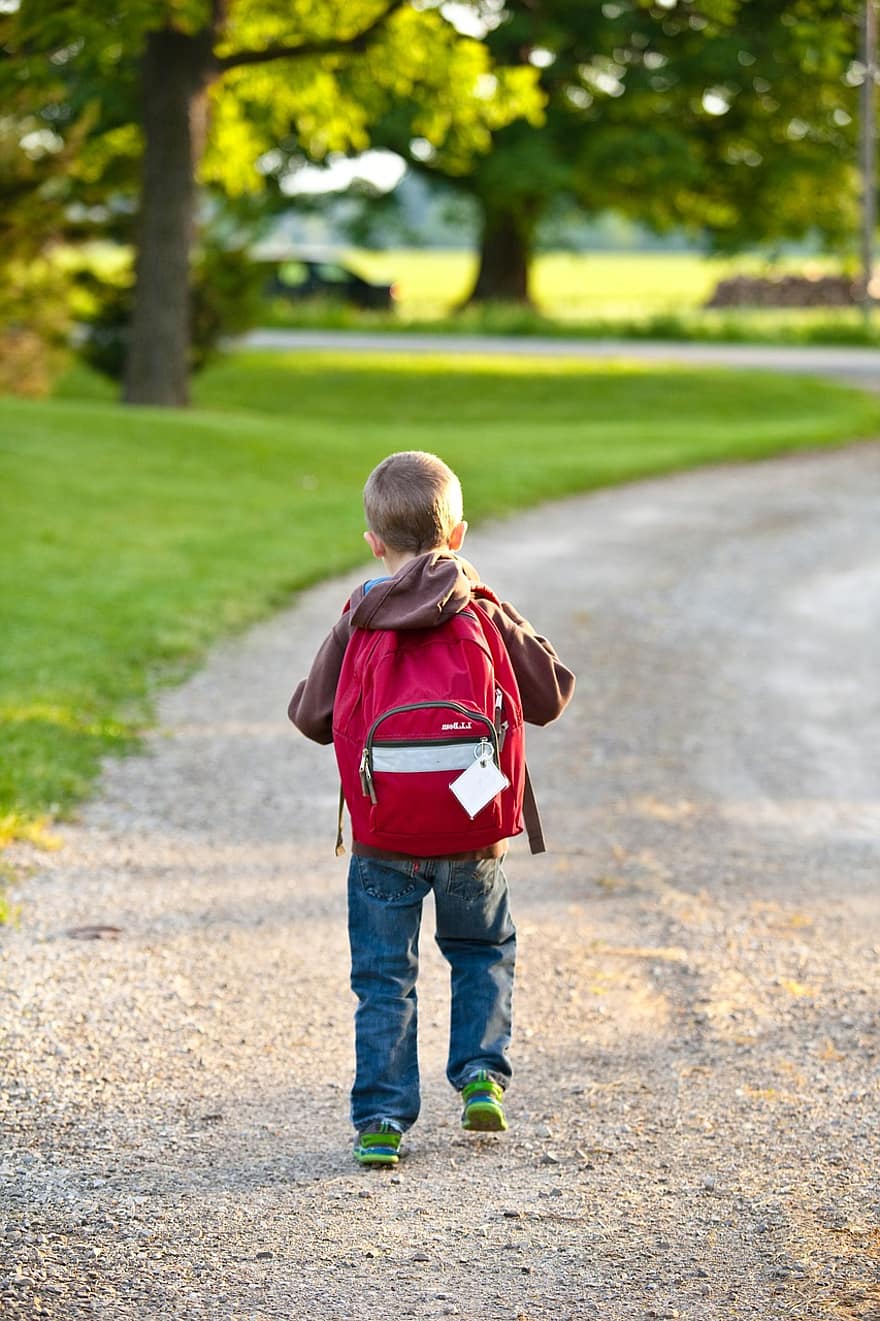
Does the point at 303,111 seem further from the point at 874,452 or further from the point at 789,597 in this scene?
the point at 789,597

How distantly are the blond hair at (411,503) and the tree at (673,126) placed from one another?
26154 mm

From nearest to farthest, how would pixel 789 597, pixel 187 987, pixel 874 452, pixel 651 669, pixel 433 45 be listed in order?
1. pixel 187 987
2. pixel 651 669
3. pixel 789 597
4. pixel 874 452
5. pixel 433 45

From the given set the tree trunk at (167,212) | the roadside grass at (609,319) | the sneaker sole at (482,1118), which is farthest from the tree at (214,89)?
the sneaker sole at (482,1118)

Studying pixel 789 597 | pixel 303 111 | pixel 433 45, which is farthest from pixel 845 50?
pixel 789 597

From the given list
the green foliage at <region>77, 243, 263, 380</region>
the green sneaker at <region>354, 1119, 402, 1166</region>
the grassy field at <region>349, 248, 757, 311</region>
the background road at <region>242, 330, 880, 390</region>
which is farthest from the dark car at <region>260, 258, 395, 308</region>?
the green sneaker at <region>354, 1119, 402, 1166</region>

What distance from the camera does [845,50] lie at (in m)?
21.9

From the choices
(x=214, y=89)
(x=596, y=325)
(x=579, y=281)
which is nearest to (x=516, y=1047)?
(x=214, y=89)

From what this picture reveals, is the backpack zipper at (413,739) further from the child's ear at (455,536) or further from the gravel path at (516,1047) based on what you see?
the gravel path at (516,1047)

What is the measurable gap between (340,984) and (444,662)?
147 centimetres

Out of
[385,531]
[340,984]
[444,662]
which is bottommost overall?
[340,984]

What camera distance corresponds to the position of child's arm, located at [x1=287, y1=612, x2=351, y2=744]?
3.69 m

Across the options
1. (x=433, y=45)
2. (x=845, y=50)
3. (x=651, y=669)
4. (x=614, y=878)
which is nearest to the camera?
(x=614, y=878)

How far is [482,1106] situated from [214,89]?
19.1 metres

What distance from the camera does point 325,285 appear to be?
4062 cm
